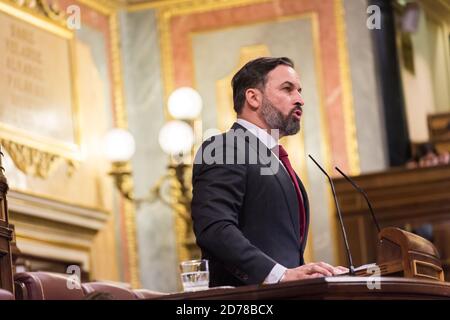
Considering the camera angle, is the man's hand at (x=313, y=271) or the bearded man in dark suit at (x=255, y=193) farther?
the bearded man in dark suit at (x=255, y=193)

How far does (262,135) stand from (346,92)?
5.31 metres

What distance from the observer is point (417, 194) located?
8672mm

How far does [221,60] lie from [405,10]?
1535 millimetres

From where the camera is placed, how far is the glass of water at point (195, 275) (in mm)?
3773

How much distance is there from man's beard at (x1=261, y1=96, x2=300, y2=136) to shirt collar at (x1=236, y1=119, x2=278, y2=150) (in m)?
0.03

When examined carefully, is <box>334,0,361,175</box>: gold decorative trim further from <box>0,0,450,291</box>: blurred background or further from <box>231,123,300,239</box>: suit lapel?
<box>231,123,300,239</box>: suit lapel

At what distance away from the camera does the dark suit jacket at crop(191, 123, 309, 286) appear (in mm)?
3918

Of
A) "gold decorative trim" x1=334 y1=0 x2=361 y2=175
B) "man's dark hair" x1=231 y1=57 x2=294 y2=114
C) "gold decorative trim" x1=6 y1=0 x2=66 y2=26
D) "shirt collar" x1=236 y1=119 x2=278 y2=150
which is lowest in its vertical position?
"shirt collar" x1=236 y1=119 x2=278 y2=150

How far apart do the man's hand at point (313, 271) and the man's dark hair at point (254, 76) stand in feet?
2.81

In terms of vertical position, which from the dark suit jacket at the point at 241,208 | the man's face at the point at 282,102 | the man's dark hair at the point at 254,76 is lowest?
the dark suit jacket at the point at 241,208

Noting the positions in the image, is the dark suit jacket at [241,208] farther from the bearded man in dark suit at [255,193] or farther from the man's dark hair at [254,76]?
the man's dark hair at [254,76]

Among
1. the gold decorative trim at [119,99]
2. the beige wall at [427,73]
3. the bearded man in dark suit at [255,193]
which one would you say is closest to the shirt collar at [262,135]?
the bearded man in dark suit at [255,193]

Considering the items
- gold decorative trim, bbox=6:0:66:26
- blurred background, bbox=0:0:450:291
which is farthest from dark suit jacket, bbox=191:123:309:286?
gold decorative trim, bbox=6:0:66:26

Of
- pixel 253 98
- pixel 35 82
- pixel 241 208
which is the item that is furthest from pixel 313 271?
pixel 35 82
